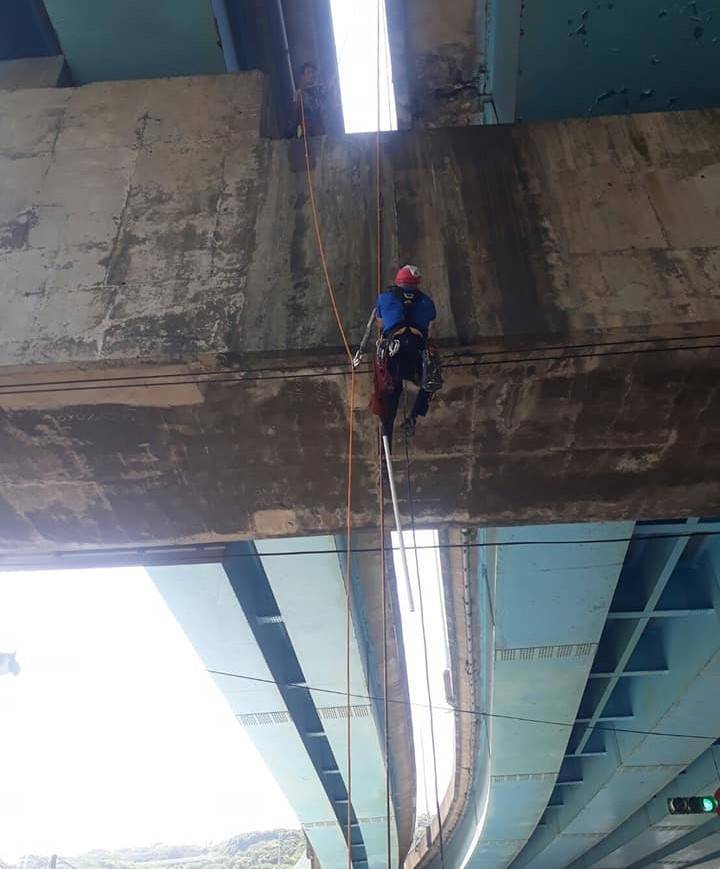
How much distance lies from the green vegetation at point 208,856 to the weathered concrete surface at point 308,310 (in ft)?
375

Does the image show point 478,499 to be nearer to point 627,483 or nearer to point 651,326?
point 627,483

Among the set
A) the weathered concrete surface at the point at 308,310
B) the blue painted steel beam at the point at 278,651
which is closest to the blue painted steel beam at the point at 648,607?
the weathered concrete surface at the point at 308,310

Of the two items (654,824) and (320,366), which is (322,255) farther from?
(654,824)

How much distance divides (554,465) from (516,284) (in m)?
1.65

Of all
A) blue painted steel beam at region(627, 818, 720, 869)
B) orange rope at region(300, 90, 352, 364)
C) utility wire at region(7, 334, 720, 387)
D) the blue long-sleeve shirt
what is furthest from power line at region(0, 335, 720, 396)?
blue painted steel beam at region(627, 818, 720, 869)

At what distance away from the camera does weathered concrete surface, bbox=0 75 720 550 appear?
4.58 meters

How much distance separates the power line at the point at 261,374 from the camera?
4.50 m

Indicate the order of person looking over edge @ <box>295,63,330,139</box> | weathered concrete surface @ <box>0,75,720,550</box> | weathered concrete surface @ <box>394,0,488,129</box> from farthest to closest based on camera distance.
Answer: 1. person looking over edge @ <box>295,63,330,139</box>
2. weathered concrete surface @ <box>394,0,488,129</box>
3. weathered concrete surface @ <box>0,75,720,550</box>

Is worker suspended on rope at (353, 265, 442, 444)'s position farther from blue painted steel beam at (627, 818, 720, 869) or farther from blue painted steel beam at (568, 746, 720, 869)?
blue painted steel beam at (627, 818, 720, 869)

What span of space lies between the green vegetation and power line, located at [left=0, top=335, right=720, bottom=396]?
115 metres

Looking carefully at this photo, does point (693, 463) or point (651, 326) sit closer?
point (651, 326)

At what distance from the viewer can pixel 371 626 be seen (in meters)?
10.1

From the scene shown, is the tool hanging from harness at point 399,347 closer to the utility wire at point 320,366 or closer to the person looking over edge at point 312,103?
the utility wire at point 320,366

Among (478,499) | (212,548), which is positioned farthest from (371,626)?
(478,499)
